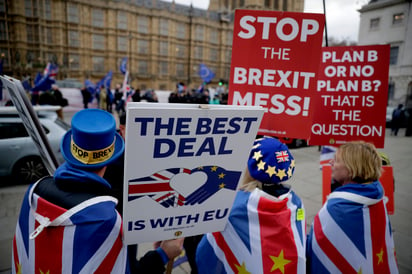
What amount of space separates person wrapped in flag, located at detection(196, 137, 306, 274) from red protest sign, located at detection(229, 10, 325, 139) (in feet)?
2.99

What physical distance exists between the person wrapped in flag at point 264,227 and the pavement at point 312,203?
169cm

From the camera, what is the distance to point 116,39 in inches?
1663

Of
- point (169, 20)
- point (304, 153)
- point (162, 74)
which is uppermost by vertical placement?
point (169, 20)

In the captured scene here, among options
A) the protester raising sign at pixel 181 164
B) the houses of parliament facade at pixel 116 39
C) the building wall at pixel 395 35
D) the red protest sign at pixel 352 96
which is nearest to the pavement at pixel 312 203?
the red protest sign at pixel 352 96

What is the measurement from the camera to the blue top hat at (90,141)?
1.40 meters

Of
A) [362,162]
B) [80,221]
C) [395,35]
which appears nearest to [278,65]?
[362,162]

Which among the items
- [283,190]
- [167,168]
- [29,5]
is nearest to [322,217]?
[283,190]

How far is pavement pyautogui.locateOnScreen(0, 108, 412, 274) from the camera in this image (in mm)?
3428

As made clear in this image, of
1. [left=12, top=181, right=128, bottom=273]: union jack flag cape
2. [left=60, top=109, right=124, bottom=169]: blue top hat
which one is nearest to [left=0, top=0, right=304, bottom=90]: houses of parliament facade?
[left=60, top=109, right=124, bottom=169]: blue top hat

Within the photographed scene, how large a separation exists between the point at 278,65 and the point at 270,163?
1.24 m

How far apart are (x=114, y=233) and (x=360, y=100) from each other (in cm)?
313

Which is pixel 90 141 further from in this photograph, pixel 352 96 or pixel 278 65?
pixel 352 96

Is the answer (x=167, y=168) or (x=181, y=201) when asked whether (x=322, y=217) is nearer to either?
(x=181, y=201)

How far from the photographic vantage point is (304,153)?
9906 millimetres
